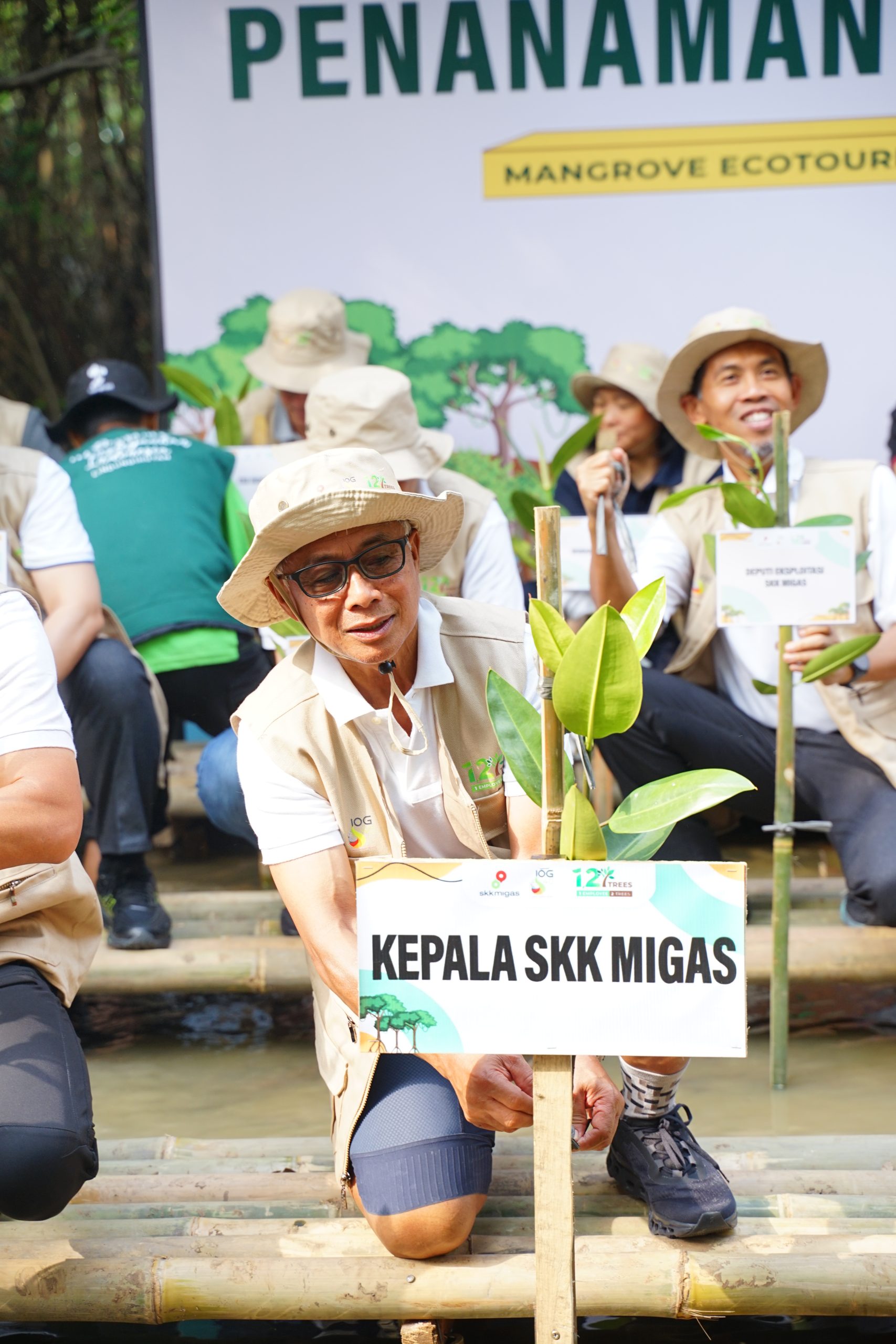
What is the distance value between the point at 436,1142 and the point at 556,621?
81 centimetres

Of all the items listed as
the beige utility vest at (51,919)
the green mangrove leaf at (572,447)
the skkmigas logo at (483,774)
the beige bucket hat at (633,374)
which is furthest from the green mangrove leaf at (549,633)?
the beige bucket hat at (633,374)

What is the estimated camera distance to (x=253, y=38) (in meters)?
4.38

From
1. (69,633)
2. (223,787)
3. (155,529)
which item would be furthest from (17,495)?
(223,787)

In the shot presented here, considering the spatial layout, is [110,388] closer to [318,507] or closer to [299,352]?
[299,352]

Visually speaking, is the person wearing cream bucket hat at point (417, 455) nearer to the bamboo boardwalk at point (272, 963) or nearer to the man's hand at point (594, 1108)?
the bamboo boardwalk at point (272, 963)

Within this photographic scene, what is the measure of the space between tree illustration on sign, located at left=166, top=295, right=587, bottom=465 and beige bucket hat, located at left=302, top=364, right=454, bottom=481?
50.4 inches

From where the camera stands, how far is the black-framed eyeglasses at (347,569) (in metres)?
1.83

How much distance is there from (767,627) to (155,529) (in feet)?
4.78

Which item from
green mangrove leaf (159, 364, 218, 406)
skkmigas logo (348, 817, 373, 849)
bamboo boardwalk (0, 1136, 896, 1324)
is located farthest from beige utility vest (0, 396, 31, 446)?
bamboo boardwalk (0, 1136, 896, 1324)

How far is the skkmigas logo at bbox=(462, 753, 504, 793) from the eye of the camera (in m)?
2.01

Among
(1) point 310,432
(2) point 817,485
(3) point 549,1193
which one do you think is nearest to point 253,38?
(1) point 310,432

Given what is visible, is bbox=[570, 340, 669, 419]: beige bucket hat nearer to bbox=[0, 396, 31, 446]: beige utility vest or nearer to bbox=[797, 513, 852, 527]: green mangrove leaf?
bbox=[797, 513, 852, 527]: green mangrove leaf

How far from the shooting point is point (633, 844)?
4.94ft

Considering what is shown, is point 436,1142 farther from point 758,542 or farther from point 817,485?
point 817,485
